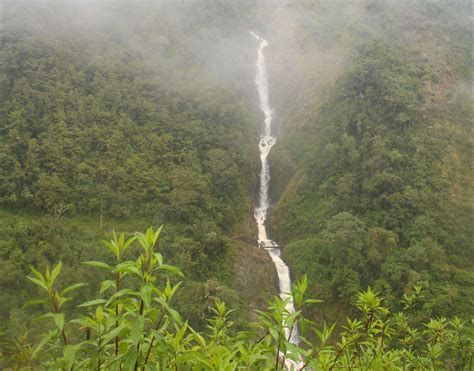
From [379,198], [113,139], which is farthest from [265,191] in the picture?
[113,139]

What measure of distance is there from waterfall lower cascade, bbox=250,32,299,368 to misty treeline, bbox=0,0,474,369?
92 centimetres

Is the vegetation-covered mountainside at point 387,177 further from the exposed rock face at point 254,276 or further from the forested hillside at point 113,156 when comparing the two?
the forested hillside at point 113,156

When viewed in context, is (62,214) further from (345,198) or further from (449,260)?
(449,260)

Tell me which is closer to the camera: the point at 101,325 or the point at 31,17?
the point at 101,325

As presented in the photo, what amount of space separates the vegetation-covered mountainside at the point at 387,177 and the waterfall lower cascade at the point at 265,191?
101cm

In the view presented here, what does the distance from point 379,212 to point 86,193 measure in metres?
20.1

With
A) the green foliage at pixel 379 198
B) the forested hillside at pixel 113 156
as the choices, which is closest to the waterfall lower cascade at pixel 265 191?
the green foliage at pixel 379 198

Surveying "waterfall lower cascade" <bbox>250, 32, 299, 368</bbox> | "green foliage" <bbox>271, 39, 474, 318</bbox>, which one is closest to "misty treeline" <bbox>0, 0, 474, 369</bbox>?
"green foliage" <bbox>271, 39, 474, 318</bbox>

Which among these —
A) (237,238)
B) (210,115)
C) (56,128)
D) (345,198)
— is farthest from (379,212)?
(56,128)

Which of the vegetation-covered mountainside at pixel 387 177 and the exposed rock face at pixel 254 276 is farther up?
the vegetation-covered mountainside at pixel 387 177

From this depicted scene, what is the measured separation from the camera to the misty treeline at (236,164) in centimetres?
2178

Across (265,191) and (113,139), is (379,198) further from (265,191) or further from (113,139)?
(113,139)

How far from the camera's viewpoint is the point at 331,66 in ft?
135

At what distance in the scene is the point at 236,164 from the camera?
3275 centimetres
